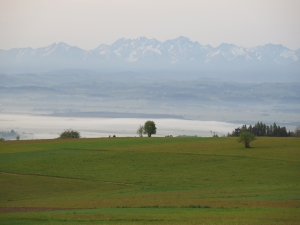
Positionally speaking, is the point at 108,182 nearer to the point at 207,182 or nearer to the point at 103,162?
the point at 207,182

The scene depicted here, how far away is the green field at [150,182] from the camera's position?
25656mm

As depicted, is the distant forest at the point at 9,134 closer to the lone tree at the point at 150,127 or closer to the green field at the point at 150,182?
the lone tree at the point at 150,127

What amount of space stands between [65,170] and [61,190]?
10336 mm

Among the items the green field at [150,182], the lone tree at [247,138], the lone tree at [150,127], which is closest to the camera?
the green field at [150,182]

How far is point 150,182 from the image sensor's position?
152 feet

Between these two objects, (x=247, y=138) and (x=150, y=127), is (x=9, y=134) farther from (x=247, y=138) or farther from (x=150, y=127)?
(x=247, y=138)

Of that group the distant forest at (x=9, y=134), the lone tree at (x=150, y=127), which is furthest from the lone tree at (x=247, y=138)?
the distant forest at (x=9, y=134)

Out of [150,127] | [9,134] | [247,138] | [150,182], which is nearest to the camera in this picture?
[150,182]

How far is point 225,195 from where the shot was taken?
36.6 meters

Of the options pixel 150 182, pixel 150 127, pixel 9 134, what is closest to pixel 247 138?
pixel 150 182

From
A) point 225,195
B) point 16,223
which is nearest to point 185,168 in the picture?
point 225,195

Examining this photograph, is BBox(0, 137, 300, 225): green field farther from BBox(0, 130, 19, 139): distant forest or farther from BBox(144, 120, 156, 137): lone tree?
BBox(0, 130, 19, 139): distant forest

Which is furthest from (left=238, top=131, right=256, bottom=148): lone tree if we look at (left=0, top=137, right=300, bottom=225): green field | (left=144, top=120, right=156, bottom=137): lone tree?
(left=144, top=120, right=156, bottom=137): lone tree

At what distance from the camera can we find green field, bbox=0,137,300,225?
25.7 meters
